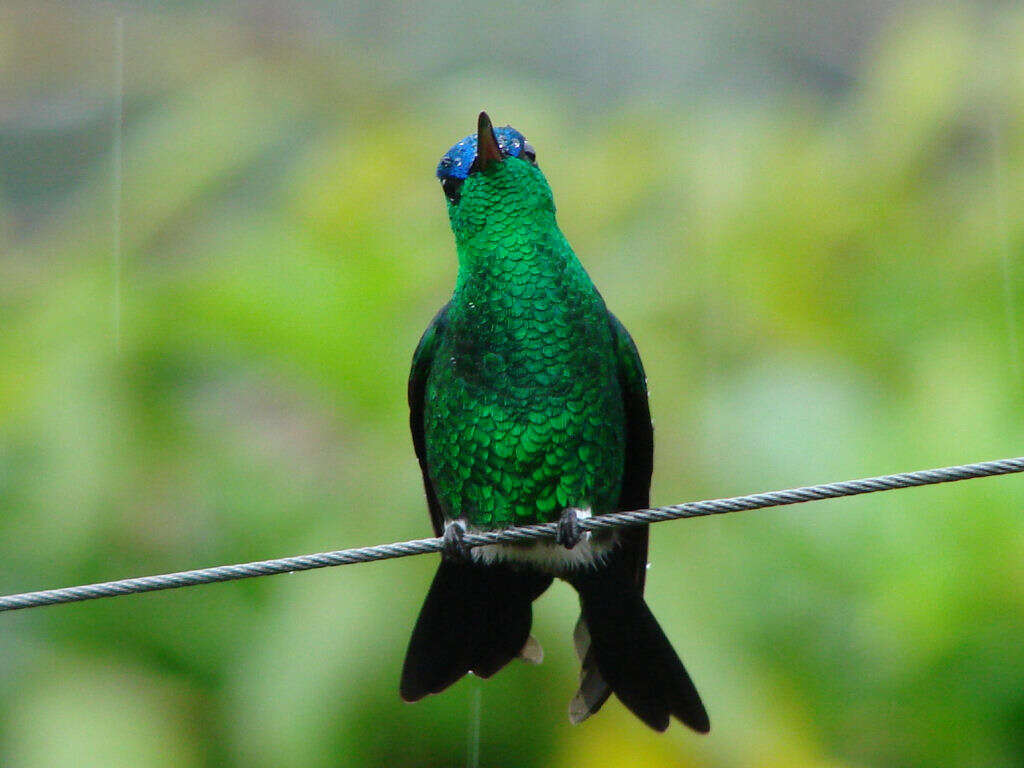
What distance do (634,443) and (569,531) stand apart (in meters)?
0.50

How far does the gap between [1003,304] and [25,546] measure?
173 inches

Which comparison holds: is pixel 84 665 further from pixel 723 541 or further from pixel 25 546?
pixel 723 541

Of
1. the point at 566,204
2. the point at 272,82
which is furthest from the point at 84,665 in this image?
the point at 272,82

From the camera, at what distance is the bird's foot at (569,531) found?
387cm

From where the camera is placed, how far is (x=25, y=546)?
232 inches

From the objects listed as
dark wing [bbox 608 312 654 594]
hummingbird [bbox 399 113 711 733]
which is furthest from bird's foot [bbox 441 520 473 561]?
dark wing [bbox 608 312 654 594]

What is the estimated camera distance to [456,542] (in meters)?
3.91

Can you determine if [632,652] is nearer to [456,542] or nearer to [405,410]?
[456,542]

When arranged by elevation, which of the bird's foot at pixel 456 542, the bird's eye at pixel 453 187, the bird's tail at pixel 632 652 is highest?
the bird's eye at pixel 453 187

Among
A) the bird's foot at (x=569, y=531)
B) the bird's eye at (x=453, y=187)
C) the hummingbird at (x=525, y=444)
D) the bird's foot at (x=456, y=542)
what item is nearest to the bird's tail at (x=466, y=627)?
the hummingbird at (x=525, y=444)

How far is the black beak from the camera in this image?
12.8ft

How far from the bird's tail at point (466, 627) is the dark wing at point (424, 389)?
329 millimetres

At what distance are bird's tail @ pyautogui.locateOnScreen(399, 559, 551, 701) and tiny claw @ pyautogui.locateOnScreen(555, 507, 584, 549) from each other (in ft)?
1.33

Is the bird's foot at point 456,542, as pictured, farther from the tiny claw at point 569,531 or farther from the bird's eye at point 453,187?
the bird's eye at point 453,187
